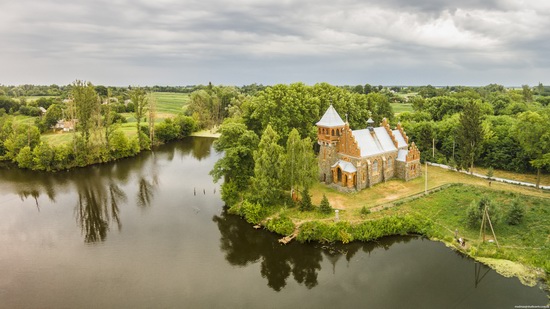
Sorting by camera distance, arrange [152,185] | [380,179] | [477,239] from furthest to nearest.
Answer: [152,185], [380,179], [477,239]

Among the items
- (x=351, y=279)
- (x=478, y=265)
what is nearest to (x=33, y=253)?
(x=351, y=279)

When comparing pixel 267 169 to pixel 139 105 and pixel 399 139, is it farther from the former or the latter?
pixel 139 105

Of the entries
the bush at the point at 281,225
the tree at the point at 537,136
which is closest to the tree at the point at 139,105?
the bush at the point at 281,225

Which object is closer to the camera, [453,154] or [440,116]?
[453,154]

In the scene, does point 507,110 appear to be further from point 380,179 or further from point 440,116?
point 380,179

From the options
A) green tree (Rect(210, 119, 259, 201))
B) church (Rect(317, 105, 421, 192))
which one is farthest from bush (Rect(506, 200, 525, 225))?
green tree (Rect(210, 119, 259, 201))

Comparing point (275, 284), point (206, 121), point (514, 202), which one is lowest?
point (275, 284)
